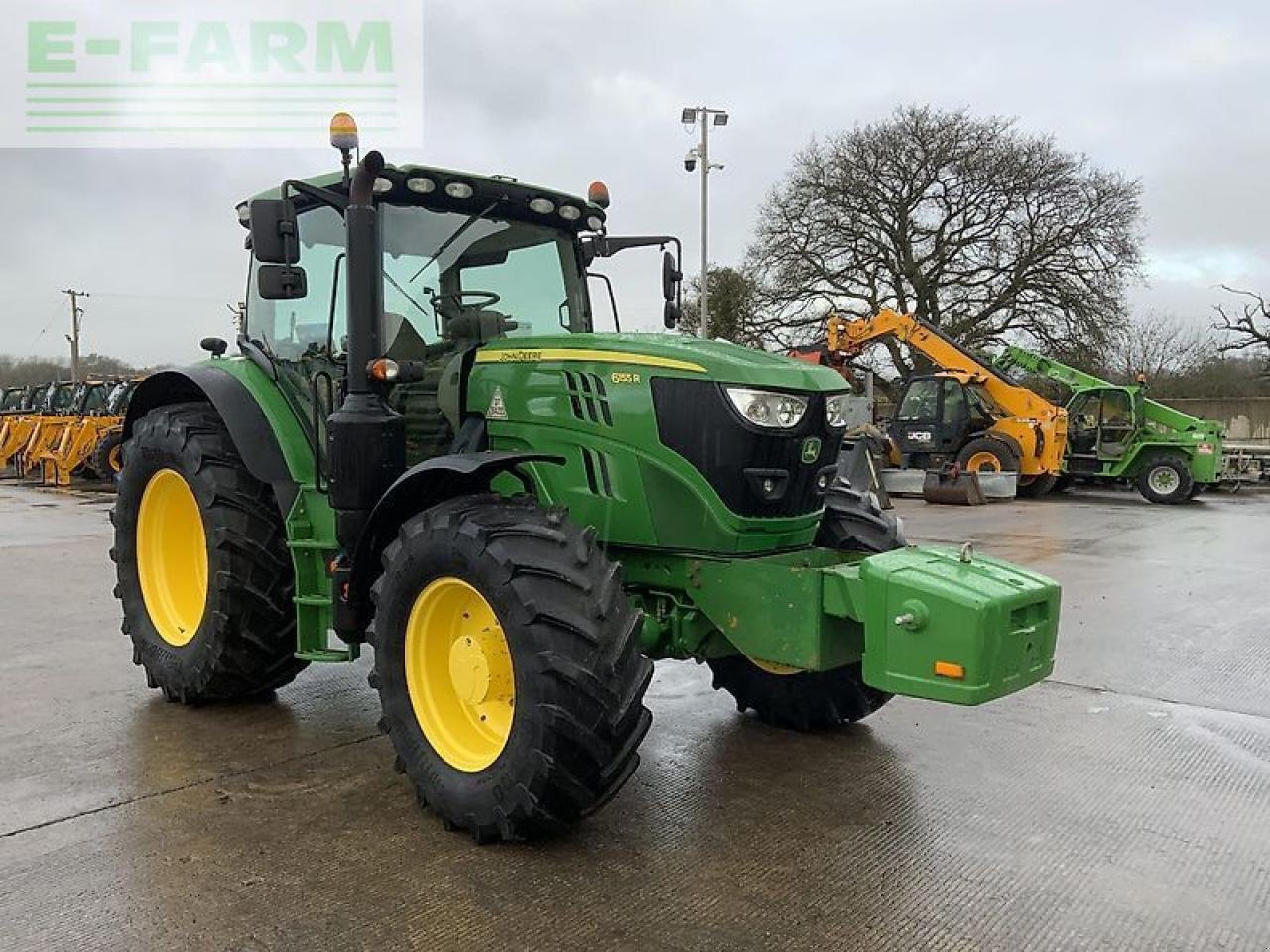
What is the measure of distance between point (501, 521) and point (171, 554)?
2.79 m

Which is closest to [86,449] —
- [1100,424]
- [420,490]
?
[1100,424]

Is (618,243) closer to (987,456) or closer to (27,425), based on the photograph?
(987,456)

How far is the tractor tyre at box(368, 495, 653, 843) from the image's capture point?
10.4ft

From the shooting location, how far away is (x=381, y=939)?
2.83 m

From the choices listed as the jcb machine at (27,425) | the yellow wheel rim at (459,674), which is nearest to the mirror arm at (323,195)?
the yellow wheel rim at (459,674)

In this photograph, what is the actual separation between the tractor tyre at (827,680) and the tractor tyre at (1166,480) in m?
14.4

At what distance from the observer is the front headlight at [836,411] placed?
3.88m

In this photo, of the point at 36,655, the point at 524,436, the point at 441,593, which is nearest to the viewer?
the point at 441,593

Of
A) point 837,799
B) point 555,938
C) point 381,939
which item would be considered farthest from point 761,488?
point 381,939

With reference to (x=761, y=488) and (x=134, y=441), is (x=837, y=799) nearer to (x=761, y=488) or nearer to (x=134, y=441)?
(x=761, y=488)

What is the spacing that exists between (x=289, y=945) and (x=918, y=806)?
86.7 inches

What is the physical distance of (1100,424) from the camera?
17891 mm

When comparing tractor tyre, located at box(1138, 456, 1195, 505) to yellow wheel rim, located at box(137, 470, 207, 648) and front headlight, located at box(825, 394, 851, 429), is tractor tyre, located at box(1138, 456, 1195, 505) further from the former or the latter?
yellow wheel rim, located at box(137, 470, 207, 648)

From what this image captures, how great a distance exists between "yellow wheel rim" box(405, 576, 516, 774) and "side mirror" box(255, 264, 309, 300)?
1.28 m
